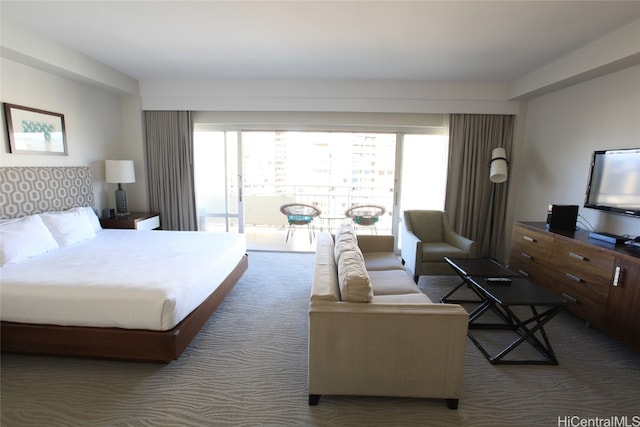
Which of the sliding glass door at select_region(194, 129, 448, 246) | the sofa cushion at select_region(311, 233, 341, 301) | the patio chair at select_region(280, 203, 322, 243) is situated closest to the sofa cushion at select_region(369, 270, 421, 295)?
the sofa cushion at select_region(311, 233, 341, 301)

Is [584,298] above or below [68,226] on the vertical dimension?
below

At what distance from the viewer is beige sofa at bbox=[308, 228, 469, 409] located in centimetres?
173

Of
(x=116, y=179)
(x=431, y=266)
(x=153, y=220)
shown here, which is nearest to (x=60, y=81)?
(x=116, y=179)

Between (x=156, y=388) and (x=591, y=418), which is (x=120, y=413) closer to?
(x=156, y=388)

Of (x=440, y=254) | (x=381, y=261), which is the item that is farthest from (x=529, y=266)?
(x=381, y=261)

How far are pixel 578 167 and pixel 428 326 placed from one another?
10.2 ft

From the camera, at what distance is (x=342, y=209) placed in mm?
6699

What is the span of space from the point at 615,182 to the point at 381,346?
2880mm

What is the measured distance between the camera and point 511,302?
2.16 m

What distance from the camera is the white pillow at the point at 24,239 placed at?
8.38 feet

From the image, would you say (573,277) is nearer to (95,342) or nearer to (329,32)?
(329,32)

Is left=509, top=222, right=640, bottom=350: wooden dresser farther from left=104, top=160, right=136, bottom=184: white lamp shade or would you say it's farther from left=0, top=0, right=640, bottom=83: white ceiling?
left=104, top=160, right=136, bottom=184: white lamp shade

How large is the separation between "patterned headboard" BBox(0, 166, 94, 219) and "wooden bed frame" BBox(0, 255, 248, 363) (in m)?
1.48

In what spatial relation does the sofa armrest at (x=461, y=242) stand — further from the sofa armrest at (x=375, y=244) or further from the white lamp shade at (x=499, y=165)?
the white lamp shade at (x=499, y=165)
